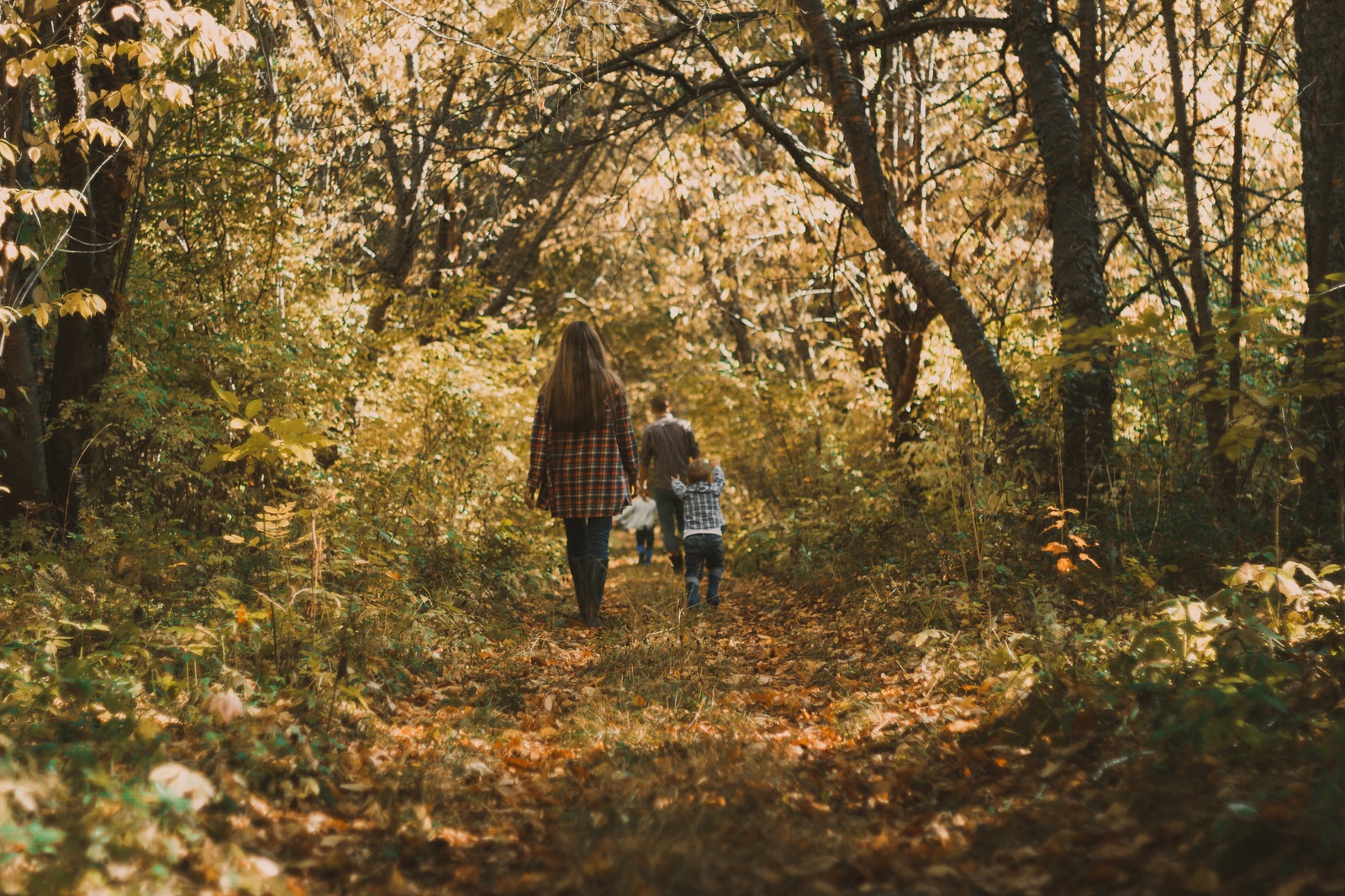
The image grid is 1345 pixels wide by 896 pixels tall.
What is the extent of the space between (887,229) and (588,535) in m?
3.24

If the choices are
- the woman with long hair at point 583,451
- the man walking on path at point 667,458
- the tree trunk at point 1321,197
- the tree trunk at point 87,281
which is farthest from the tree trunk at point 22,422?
the tree trunk at point 1321,197

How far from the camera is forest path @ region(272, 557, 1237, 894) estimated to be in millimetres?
2803

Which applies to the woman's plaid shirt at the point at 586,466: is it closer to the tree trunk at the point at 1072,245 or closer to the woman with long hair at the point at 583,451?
the woman with long hair at the point at 583,451

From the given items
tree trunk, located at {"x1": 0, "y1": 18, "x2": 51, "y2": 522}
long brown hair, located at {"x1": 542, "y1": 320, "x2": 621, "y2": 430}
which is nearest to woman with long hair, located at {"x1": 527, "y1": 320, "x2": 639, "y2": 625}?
long brown hair, located at {"x1": 542, "y1": 320, "x2": 621, "y2": 430}

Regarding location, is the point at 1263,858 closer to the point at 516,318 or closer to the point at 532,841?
the point at 532,841

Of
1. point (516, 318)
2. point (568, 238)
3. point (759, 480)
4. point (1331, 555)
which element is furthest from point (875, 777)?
point (516, 318)

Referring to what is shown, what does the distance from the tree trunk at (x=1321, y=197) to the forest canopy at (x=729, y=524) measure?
1.3 inches

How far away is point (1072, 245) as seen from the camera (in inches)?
269

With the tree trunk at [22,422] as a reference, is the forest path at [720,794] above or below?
below

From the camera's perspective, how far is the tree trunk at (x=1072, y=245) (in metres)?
6.64

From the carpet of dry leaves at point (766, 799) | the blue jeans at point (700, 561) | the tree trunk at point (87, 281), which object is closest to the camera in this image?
the carpet of dry leaves at point (766, 799)

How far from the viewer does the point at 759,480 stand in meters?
13.6

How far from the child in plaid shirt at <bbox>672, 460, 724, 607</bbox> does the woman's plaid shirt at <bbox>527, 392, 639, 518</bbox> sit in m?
1.08

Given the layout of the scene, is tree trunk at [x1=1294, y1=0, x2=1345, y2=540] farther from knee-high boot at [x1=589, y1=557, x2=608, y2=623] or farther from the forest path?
knee-high boot at [x1=589, y1=557, x2=608, y2=623]
